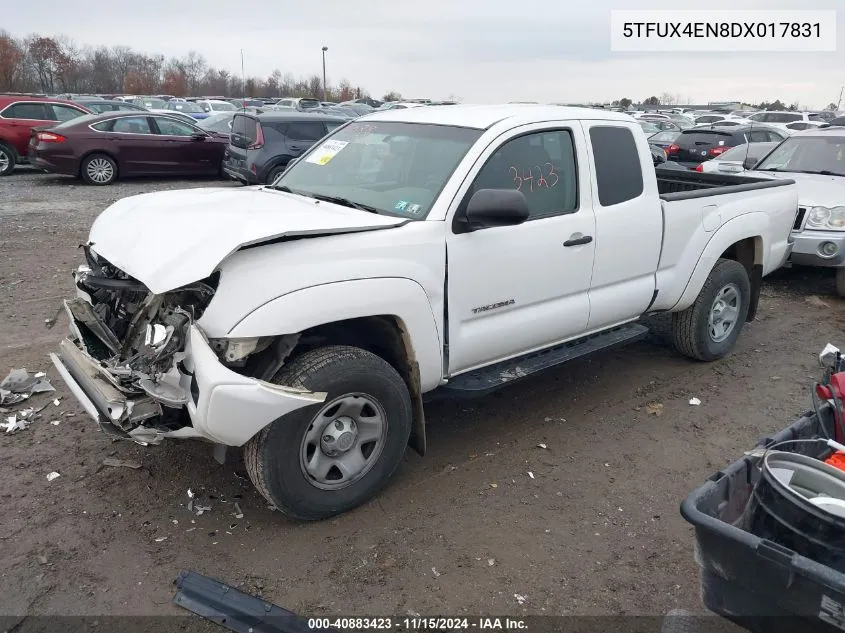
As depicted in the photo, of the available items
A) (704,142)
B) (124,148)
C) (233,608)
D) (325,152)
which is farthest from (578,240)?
(704,142)

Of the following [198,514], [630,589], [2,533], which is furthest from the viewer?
[198,514]

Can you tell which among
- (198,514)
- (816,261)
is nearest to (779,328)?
(816,261)

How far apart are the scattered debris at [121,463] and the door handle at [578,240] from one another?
2.78 meters

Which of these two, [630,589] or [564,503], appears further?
[564,503]

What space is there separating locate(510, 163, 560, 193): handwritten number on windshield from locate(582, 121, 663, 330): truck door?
300 millimetres

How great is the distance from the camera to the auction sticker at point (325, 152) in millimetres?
4398

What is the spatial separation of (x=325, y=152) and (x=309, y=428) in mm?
2063

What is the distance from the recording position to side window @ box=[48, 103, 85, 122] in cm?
1473

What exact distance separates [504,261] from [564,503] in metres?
1.34

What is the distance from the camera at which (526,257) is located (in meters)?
3.83

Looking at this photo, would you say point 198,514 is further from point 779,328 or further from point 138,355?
point 779,328

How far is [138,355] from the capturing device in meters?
3.27

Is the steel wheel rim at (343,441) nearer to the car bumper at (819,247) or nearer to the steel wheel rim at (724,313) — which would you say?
the steel wheel rim at (724,313)

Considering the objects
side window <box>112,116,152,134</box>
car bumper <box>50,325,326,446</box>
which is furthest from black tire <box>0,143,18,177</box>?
car bumper <box>50,325,326,446</box>
